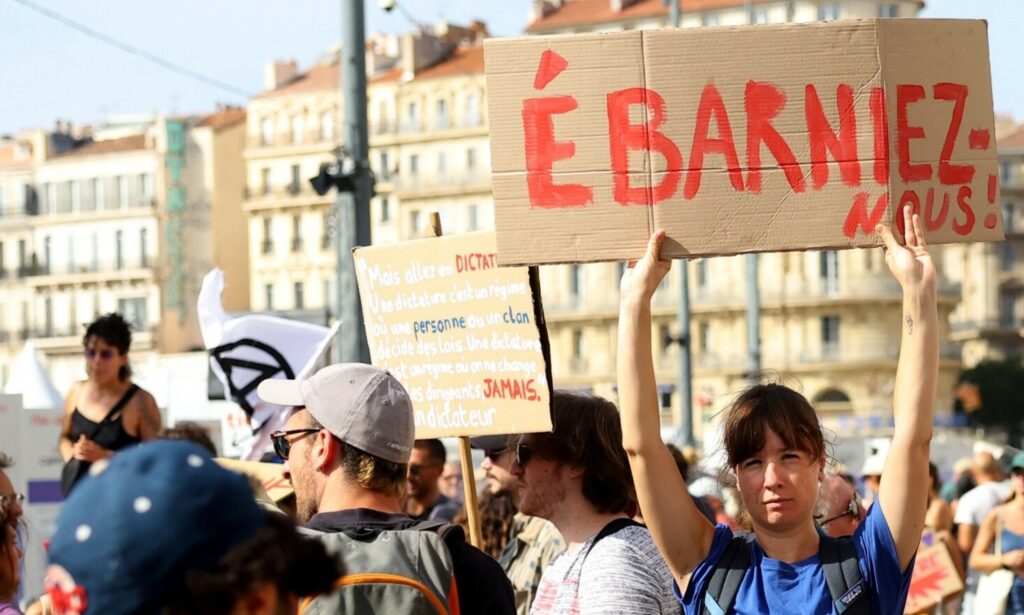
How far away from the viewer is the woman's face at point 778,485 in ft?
13.1

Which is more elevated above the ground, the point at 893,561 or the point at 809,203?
the point at 809,203

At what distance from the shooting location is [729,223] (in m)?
4.31

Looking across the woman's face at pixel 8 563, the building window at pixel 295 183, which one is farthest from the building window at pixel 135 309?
the woman's face at pixel 8 563

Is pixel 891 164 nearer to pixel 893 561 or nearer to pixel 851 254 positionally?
pixel 893 561

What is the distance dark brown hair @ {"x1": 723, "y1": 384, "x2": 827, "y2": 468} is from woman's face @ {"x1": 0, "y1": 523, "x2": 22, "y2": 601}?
1575 mm

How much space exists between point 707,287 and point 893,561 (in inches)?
3329

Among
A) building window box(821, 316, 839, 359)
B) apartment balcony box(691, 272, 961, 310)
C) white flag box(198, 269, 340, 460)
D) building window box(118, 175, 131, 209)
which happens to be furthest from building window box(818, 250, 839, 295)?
white flag box(198, 269, 340, 460)

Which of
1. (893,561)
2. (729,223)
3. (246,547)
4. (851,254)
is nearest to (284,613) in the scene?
(246,547)

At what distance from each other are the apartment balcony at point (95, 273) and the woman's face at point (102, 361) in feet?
306

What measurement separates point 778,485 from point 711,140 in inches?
33.3

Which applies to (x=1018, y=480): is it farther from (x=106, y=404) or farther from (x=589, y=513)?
(x=589, y=513)

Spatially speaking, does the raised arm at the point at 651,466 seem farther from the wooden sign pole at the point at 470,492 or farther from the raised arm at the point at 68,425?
the raised arm at the point at 68,425

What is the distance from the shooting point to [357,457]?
407 centimetres

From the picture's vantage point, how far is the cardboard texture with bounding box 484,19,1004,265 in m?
4.32
